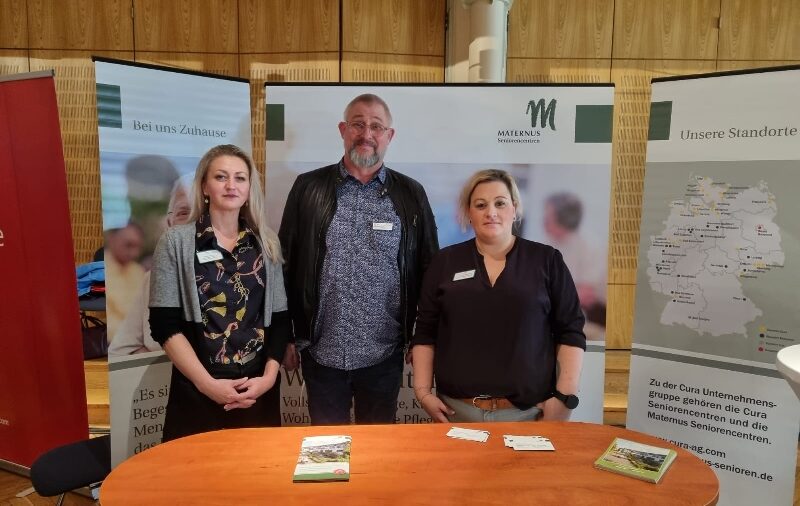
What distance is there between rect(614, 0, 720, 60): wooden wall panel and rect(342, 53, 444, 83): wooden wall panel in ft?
4.85

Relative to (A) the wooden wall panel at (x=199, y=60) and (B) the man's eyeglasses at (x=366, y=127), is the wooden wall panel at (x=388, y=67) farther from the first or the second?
(B) the man's eyeglasses at (x=366, y=127)

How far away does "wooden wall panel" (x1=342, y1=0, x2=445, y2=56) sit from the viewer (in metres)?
4.27

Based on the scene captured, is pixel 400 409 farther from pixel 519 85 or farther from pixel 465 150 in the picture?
pixel 519 85

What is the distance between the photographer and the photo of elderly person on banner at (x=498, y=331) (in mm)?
2084

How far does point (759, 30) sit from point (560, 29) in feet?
5.17

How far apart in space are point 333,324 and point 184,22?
3.20m

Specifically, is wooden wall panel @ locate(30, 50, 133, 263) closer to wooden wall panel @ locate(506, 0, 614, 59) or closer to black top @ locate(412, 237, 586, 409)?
wooden wall panel @ locate(506, 0, 614, 59)

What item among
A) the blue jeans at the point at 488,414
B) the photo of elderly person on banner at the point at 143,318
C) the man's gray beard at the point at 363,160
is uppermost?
the man's gray beard at the point at 363,160

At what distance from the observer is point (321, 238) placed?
2566 millimetres

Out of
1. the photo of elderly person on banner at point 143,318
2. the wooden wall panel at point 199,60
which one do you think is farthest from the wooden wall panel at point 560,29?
the photo of elderly person on banner at point 143,318

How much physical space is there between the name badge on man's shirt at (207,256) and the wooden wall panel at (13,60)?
353 centimetres

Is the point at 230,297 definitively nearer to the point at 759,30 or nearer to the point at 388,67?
the point at 388,67

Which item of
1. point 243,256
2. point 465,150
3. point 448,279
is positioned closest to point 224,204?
point 243,256

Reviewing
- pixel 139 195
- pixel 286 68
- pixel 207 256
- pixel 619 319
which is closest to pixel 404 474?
pixel 207 256
